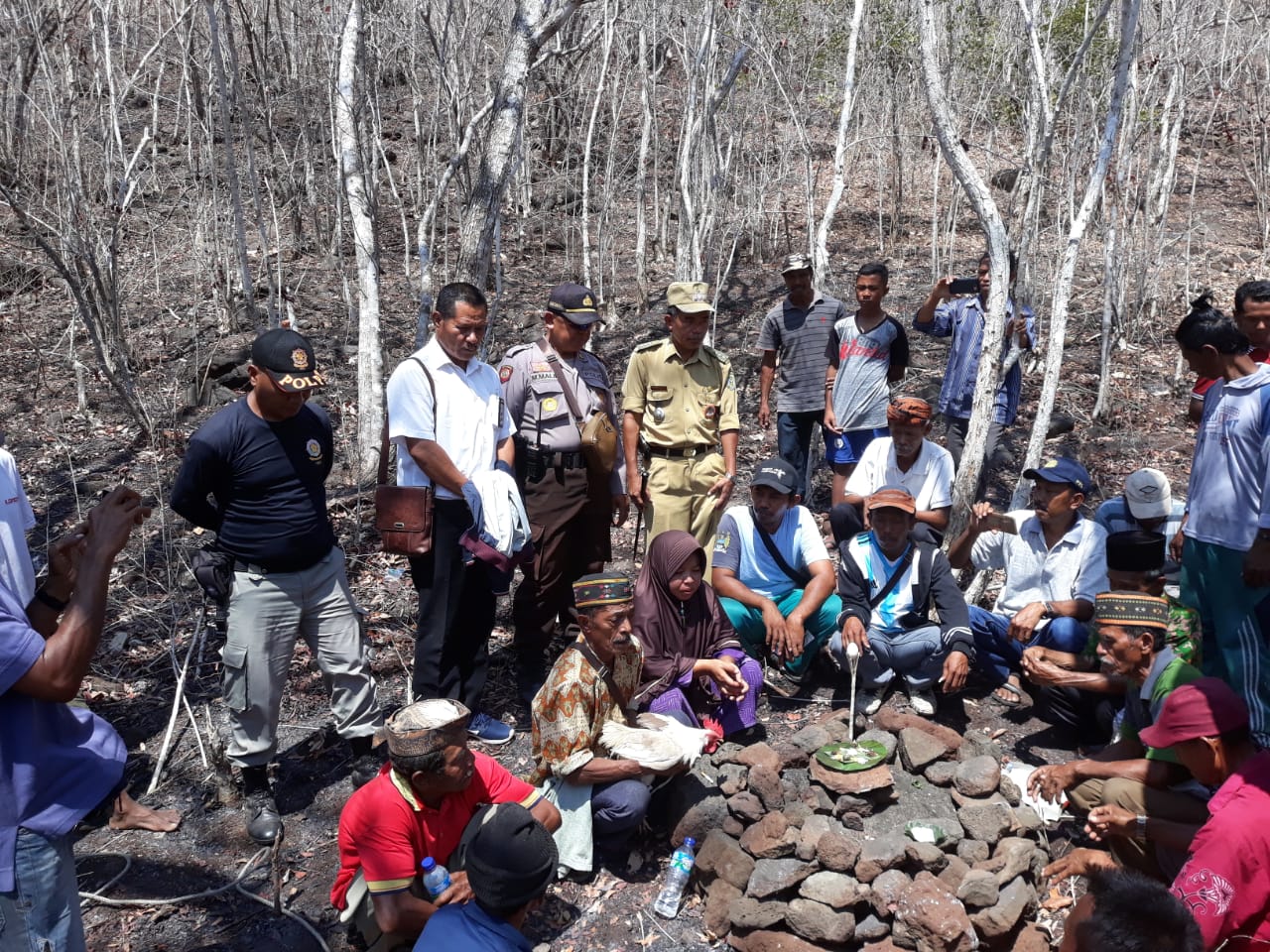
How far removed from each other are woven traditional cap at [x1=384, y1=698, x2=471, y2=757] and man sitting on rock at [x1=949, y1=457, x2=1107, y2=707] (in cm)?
288

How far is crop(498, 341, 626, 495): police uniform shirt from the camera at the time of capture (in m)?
4.43

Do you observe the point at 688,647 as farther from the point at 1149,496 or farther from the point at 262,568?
the point at 1149,496

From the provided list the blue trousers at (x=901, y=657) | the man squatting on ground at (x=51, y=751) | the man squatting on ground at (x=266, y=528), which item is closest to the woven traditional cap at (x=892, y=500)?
the blue trousers at (x=901, y=657)

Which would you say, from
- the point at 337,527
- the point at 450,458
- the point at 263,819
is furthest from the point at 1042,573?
the point at 337,527

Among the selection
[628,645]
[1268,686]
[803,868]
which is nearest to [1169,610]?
[1268,686]

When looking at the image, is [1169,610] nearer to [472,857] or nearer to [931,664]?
[931,664]

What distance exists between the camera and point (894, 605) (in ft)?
14.9

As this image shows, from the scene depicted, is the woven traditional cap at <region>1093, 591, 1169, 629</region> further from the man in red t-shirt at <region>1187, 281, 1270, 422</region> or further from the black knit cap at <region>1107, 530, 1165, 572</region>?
the man in red t-shirt at <region>1187, 281, 1270, 422</region>

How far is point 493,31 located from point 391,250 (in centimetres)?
367

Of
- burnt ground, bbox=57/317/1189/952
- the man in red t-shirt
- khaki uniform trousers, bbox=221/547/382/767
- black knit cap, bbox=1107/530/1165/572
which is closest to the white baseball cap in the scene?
black knit cap, bbox=1107/530/1165/572

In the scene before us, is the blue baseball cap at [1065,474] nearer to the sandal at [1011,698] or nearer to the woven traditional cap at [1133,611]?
the woven traditional cap at [1133,611]

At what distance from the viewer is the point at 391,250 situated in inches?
536

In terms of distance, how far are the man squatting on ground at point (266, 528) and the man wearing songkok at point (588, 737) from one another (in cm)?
108

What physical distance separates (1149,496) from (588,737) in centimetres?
307
